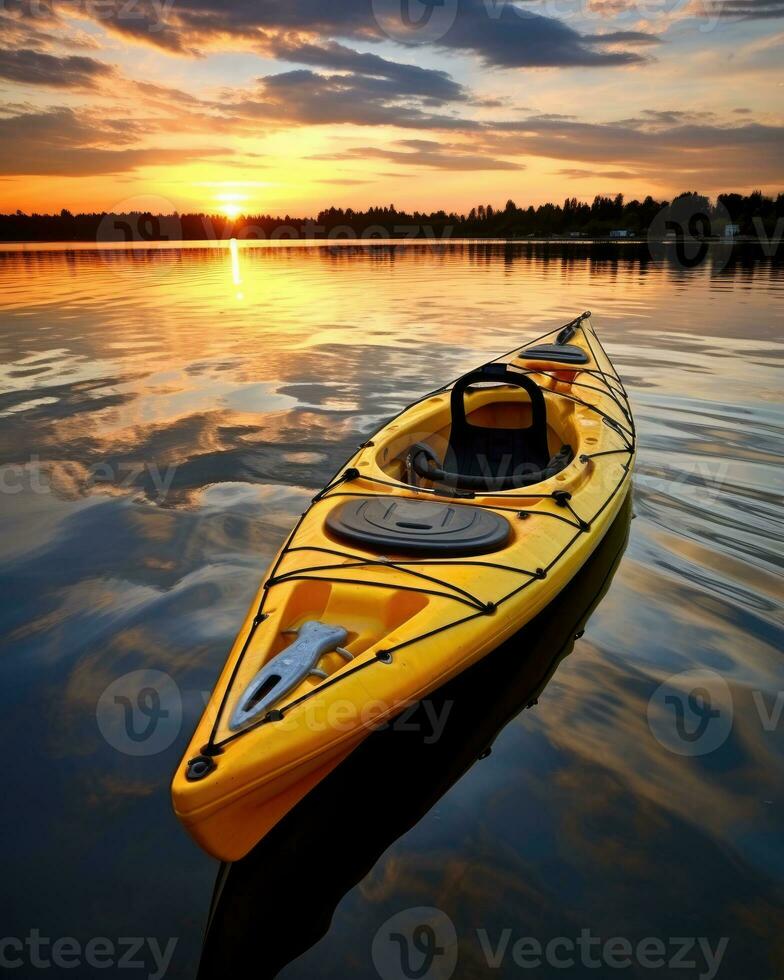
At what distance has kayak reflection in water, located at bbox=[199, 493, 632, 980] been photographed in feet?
8.78

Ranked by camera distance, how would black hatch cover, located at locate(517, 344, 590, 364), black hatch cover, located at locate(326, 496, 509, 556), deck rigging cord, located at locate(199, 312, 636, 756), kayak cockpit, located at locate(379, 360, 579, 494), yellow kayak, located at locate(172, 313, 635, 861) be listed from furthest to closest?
black hatch cover, located at locate(517, 344, 590, 364) < kayak cockpit, located at locate(379, 360, 579, 494) < black hatch cover, located at locate(326, 496, 509, 556) < deck rigging cord, located at locate(199, 312, 636, 756) < yellow kayak, located at locate(172, 313, 635, 861)

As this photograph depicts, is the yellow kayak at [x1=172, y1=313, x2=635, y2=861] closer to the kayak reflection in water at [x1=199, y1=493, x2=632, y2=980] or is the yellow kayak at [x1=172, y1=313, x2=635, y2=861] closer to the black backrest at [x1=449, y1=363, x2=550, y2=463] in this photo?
the black backrest at [x1=449, y1=363, x2=550, y2=463]

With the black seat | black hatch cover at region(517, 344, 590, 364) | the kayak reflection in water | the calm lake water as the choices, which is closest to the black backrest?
the black seat

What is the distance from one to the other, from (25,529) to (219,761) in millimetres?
4461

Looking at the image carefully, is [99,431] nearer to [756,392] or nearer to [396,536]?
[396,536]

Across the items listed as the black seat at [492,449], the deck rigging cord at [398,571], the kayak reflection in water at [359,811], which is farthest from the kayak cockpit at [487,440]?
the kayak reflection in water at [359,811]

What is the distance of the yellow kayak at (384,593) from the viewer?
263 cm

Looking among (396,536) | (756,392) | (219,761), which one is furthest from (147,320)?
(219,761)

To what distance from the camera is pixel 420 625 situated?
3.41 metres

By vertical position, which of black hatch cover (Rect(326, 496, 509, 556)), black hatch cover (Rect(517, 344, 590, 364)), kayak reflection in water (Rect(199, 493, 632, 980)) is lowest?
kayak reflection in water (Rect(199, 493, 632, 980))

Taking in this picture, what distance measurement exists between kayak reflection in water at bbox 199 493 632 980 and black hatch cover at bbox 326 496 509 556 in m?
0.68

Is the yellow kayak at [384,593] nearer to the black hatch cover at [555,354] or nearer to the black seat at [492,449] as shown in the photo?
the black seat at [492,449]

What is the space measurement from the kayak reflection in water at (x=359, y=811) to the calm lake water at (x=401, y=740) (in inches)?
0.4

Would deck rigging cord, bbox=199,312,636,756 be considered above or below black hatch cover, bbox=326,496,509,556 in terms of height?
below
